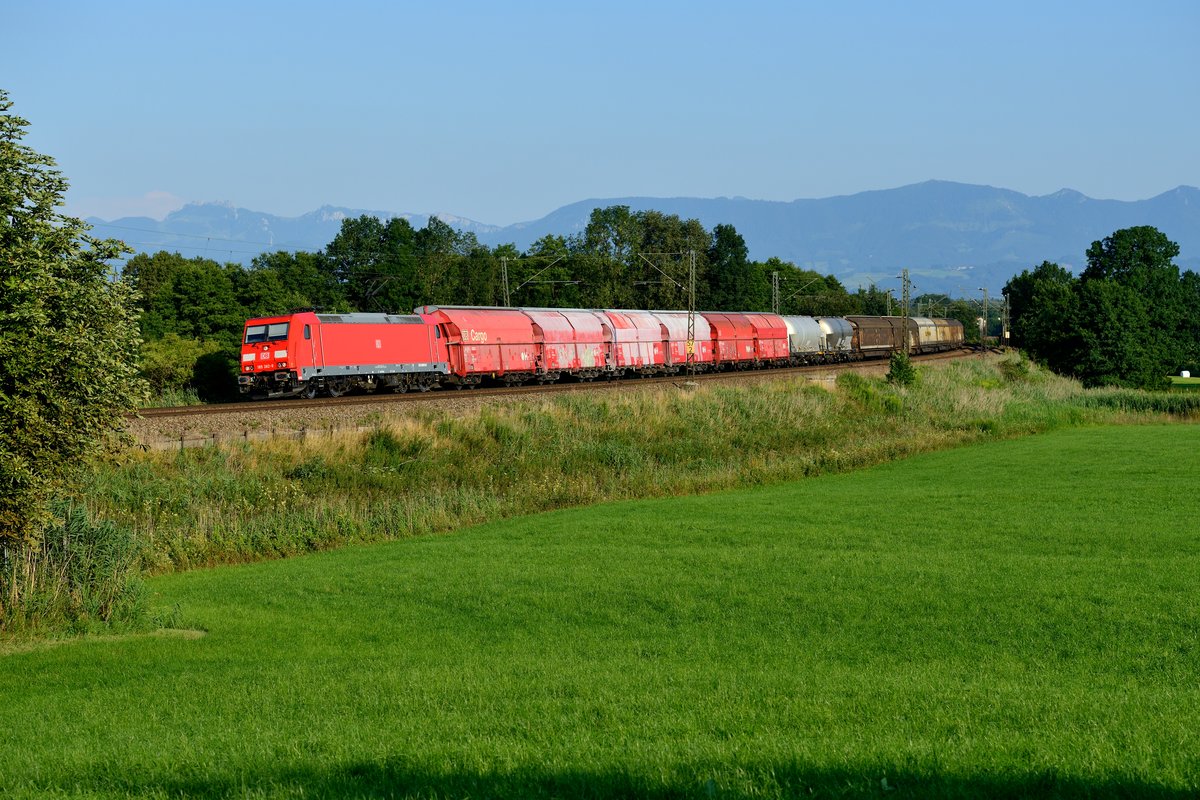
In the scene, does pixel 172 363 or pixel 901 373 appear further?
pixel 901 373

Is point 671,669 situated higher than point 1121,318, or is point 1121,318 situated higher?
point 1121,318

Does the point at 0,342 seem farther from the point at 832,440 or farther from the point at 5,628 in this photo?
the point at 832,440

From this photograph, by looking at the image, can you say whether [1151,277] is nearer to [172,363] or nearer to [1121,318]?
[1121,318]

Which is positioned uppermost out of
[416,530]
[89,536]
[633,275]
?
[633,275]

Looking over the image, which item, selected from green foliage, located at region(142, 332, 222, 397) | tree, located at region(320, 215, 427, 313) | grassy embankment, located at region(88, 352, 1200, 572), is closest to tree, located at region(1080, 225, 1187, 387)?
grassy embankment, located at region(88, 352, 1200, 572)

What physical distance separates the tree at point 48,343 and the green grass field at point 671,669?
2302 mm

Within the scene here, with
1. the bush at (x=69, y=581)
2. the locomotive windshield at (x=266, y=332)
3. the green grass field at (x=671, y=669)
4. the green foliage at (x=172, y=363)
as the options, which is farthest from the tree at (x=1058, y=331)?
the bush at (x=69, y=581)

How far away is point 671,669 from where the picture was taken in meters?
11.4

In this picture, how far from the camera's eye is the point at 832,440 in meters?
42.0

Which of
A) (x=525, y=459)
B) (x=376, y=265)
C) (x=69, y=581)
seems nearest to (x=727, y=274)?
(x=376, y=265)

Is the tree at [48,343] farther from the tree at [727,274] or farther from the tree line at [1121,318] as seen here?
the tree at [727,274]

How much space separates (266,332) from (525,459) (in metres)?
12.9

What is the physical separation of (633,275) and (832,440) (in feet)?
224

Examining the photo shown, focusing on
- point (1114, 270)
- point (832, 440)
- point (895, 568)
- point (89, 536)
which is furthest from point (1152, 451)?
point (1114, 270)
